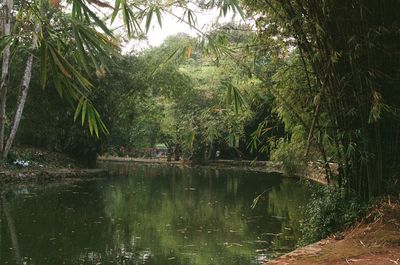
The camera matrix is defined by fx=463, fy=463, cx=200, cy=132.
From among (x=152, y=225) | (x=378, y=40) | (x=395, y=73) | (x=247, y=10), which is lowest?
(x=152, y=225)

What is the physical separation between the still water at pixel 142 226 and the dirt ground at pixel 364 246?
1266 millimetres

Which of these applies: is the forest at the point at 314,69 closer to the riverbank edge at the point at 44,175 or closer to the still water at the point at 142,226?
the still water at the point at 142,226

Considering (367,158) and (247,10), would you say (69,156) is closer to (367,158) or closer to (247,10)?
(247,10)

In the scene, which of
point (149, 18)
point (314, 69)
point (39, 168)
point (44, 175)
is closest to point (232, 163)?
point (39, 168)

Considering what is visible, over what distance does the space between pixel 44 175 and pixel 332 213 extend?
1100 cm

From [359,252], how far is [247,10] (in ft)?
9.10

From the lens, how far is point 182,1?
3752 mm

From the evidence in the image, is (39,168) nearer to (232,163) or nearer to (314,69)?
(314,69)

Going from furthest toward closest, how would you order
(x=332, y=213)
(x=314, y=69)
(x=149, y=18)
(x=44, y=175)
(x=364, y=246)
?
(x=44, y=175) < (x=332, y=213) < (x=314, y=69) < (x=364, y=246) < (x=149, y=18)

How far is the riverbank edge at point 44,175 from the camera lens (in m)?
12.6

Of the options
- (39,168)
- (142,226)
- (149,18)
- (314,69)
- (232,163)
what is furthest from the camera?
(232,163)

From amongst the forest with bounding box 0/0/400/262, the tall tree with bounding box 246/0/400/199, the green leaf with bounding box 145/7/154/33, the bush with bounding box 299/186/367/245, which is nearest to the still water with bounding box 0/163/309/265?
the bush with bounding box 299/186/367/245

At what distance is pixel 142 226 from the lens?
23.5 feet

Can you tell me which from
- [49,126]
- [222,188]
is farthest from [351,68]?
[49,126]
